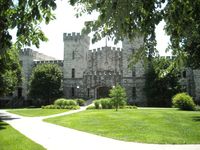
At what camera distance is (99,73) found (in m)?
49.0

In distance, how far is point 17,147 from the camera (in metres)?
11.7

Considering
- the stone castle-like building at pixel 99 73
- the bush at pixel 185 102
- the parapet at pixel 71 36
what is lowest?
the bush at pixel 185 102

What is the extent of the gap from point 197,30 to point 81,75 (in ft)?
151

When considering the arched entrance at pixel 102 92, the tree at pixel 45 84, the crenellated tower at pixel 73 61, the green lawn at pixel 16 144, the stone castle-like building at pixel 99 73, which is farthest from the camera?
the crenellated tower at pixel 73 61

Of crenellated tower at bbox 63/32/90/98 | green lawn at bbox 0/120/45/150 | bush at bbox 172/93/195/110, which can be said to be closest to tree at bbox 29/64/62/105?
crenellated tower at bbox 63/32/90/98

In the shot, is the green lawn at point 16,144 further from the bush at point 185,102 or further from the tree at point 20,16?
the bush at point 185,102

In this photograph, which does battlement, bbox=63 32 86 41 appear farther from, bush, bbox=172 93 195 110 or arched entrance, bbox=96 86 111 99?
Answer: bush, bbox=172 93 195 110

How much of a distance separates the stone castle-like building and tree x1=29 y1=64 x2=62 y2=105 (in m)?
3.20

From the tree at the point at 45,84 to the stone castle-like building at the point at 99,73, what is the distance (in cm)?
320

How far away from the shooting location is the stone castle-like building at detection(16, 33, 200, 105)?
48.1m

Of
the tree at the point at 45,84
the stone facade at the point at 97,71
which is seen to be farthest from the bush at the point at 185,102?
the tree at the point at 45,84

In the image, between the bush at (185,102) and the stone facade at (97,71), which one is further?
the stone facade at (97,71)

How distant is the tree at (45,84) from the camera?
48312 mm

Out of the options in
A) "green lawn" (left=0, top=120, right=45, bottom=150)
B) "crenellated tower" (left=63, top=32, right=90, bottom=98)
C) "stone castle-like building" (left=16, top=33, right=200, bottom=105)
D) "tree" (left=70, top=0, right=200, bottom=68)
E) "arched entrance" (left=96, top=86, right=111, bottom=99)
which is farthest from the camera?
"crenellated tower" (left=63, top=32, right=90, bottom=98)
